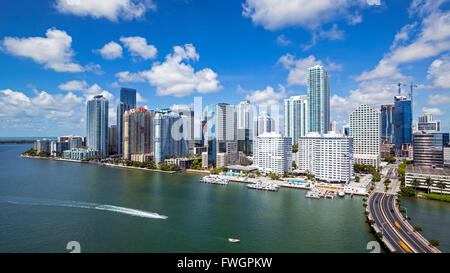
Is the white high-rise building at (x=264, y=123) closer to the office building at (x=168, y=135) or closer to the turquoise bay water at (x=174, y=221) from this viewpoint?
the office building at (x=168, y=135)

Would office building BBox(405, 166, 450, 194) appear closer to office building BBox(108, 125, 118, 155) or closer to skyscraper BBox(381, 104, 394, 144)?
skyscraper BBox(381, 104, 394, 144)

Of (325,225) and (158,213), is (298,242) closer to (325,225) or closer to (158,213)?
(325,225)

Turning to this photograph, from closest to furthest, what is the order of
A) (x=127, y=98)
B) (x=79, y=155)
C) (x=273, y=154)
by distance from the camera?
(x=273, y=154), (x=79, y=155), (x=127, y=98)

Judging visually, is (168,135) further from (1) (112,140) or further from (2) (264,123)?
(1) (112,140)

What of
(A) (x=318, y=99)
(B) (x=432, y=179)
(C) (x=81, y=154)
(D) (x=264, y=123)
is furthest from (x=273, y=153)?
(C) (x=81, y=154)

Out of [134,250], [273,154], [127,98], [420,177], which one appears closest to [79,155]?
[127,98]

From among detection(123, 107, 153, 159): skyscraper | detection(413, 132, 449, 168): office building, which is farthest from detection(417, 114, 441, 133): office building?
detection(123, 107, 153, 159): skyscraper
